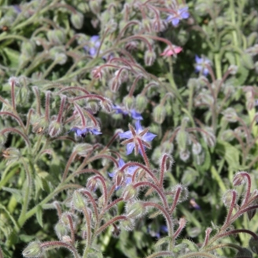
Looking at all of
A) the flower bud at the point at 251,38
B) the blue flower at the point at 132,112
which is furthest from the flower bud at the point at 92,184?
the flower bud at the point at 251,38

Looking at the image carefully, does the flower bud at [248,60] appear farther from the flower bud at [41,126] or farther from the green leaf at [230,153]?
the flower bud at [41,126]

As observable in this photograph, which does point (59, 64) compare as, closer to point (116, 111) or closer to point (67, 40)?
point (67, 40)

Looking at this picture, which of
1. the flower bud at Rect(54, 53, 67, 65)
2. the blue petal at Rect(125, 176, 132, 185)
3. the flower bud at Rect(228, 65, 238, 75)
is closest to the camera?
the blue petal at Rect(125, 176, 132, 185)

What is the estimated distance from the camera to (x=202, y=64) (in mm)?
1833

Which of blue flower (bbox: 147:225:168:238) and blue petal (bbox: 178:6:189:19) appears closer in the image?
blue flower (bbox: 147:225:168:238)

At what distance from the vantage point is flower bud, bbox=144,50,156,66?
169 cm

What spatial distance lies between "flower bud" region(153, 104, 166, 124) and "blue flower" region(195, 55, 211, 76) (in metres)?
0.27

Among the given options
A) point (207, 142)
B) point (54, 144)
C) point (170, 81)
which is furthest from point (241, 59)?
point (54, 144)

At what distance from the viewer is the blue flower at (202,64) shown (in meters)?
1.83

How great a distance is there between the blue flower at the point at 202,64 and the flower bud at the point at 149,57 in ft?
0.63

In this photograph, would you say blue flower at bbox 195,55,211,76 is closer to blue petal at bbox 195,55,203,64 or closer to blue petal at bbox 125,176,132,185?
blue petal at bbox 195,55,203,64

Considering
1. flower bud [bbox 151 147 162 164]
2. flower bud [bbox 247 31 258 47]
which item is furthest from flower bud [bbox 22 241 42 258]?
flower bud [bbox 247 31 258 47]

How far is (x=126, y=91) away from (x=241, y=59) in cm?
39

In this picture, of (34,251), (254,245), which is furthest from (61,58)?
(254,245)
